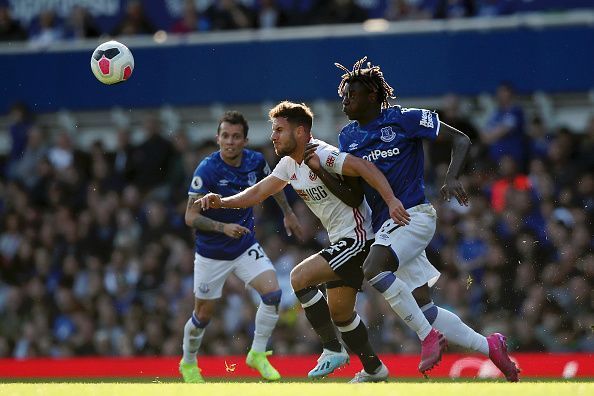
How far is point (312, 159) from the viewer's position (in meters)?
9.81

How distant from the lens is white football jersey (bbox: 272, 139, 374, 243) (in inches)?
403

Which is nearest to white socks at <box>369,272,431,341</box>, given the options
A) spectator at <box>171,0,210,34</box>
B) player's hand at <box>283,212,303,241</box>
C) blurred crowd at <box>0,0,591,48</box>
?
player's hand at <box>283,212,303,241</box>

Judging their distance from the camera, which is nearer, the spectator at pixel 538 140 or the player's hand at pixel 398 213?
the player's hand at pixel 398 213

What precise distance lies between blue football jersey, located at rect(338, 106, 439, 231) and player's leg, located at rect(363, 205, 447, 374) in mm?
161

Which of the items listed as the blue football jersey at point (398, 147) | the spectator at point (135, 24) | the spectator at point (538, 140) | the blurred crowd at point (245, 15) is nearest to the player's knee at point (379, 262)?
the blue football jersey at point (398, 147)

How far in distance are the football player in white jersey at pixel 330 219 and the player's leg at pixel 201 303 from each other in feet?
6.11

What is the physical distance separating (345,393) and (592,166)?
25.2ft

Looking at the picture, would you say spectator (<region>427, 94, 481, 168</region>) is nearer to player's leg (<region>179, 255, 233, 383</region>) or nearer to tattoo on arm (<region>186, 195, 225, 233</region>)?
player's leg (<region>179, 255, 233, 383</region>)

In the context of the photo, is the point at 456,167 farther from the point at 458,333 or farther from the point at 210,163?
the point at 210,163

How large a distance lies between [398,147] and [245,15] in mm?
8575

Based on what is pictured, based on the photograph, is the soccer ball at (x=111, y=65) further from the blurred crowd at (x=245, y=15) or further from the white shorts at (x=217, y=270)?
the blurred crowd at (x=245, y=15)

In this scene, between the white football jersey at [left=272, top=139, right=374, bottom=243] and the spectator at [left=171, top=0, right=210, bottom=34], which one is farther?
the spectator at [left=171, top=0, right=210, bottom=34]

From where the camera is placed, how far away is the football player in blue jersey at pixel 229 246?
1174cm

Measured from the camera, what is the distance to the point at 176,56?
18.4 meters
